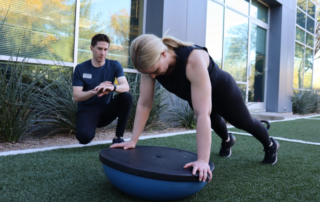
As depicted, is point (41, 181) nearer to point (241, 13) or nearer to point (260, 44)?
point (241, 13)

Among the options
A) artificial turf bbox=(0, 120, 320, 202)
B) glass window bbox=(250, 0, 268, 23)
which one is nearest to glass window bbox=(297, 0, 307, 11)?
glass window bbox=(250, 0, 268, 23)

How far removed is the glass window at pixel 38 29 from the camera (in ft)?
12.5

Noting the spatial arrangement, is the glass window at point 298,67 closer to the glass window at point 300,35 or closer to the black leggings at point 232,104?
the glass window at point 300,35

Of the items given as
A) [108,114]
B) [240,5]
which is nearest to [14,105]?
[108,114]

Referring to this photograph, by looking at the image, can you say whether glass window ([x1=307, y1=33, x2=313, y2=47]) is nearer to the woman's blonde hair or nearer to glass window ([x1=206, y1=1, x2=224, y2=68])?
glass window ([x1=206, y1=1, x2=224, y2=68])

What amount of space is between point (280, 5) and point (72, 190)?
10.0 meters

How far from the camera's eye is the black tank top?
169 cm

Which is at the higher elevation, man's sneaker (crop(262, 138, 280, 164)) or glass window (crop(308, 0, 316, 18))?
glass window (crop(308, 0, 316, 18))

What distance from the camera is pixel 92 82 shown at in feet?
9.77

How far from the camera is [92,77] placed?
299cm

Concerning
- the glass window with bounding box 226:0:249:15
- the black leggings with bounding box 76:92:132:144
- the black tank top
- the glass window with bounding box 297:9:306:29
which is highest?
the glass window with bounding box 297:9:306:29

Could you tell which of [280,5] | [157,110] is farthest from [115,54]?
[280,5]

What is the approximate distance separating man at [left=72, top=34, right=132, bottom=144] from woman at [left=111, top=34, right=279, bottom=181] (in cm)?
97

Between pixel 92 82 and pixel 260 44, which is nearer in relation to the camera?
pixel 92 82
